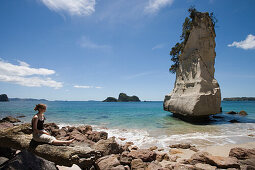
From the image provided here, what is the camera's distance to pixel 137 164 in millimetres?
4316

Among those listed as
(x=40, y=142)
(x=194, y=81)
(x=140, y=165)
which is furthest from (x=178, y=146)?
(x=194, y=81)

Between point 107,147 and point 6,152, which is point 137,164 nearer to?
point 107,147

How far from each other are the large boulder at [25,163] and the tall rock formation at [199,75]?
46.5 feet

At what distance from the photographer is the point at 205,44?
1619cm

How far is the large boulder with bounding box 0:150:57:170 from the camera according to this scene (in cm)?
265

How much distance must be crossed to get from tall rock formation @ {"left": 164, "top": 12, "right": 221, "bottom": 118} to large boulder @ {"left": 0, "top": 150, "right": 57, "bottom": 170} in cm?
1417

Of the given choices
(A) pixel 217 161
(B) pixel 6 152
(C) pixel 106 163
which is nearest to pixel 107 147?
(C) pixel 106 163

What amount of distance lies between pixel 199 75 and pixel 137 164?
14.1 meters

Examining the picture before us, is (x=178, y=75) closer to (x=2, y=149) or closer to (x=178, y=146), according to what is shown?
(x=178, y=146)

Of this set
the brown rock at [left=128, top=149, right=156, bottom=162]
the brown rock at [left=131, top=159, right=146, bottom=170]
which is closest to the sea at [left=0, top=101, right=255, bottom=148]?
the brown rock at [left=128, top=149, right=156, bottom=162]

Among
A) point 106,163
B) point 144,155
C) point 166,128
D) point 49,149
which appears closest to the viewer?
point 49,149

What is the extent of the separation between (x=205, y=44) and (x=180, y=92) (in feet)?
21.4

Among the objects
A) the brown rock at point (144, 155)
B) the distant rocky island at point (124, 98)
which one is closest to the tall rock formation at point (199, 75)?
the brown rock at point (144, 155)

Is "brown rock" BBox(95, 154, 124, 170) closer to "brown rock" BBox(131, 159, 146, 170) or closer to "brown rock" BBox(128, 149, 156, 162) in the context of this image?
"brown rock" BBox(131, 159, 146, 170)
